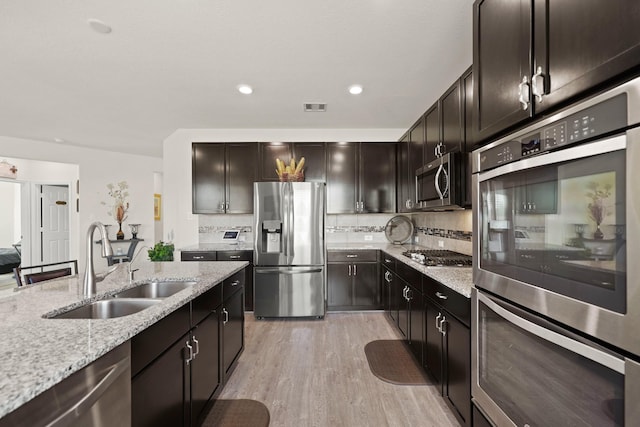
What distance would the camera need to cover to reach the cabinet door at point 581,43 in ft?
2.44

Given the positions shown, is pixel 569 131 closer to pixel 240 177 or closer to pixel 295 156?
pixel 295 156

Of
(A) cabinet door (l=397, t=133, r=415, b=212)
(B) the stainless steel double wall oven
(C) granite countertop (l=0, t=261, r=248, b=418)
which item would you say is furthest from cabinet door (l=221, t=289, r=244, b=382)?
(A) cabinet door (l=397, t=133, r=415, b=212)

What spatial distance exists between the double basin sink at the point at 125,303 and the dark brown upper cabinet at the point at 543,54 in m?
1.85

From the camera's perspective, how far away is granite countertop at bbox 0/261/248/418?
69 cm

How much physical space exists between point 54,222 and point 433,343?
7.35 m

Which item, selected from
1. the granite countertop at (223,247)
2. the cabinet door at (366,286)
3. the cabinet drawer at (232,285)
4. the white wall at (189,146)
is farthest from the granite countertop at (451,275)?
the white wall at (189,146)

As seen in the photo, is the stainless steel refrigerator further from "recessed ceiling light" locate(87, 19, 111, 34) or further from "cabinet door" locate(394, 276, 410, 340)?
"recessed ceiling light" locate(87, 19, 111, 34)

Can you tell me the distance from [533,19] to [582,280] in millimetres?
924

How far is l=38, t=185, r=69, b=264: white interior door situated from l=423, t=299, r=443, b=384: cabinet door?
278 inches

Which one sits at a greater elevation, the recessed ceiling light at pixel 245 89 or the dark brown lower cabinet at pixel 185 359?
the recessed ceiling light at pixel 245 89

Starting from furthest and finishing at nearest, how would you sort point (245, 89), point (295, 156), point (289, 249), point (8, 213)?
point (8, 213)
point (295, 156)
point (289, 249)
point (245, 89)

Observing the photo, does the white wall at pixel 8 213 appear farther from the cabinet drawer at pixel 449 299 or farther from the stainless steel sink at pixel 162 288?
the cabinet drawer at pixel 449 299

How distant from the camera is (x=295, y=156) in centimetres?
404

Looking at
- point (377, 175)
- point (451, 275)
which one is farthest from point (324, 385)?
point (377, 175)
